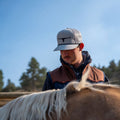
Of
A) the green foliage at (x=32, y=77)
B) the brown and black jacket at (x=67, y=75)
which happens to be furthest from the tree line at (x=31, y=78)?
the brown and black jacket at (x=67, y=75)

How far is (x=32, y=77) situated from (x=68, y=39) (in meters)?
26.2

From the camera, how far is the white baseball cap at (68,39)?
191 cm

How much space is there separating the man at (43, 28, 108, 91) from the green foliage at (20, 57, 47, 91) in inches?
994

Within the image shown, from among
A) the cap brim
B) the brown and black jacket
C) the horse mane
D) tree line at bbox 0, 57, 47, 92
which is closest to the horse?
the horse mane

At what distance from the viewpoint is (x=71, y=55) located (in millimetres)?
1979

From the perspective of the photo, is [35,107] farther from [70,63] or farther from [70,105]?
[70,63]

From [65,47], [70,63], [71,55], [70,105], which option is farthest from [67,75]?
[70,105]

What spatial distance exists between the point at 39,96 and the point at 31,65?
26.2 m

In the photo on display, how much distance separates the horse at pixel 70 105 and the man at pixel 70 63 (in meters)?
0.64

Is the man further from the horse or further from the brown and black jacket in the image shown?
the horse

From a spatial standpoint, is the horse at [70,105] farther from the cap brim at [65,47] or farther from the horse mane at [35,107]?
the cap brim at [65,47]

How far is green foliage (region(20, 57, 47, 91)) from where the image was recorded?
27234 millimetres

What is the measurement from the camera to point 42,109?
1.24 m

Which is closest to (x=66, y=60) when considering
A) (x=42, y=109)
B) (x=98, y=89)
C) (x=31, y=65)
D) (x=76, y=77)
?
(x=76, y=77)
